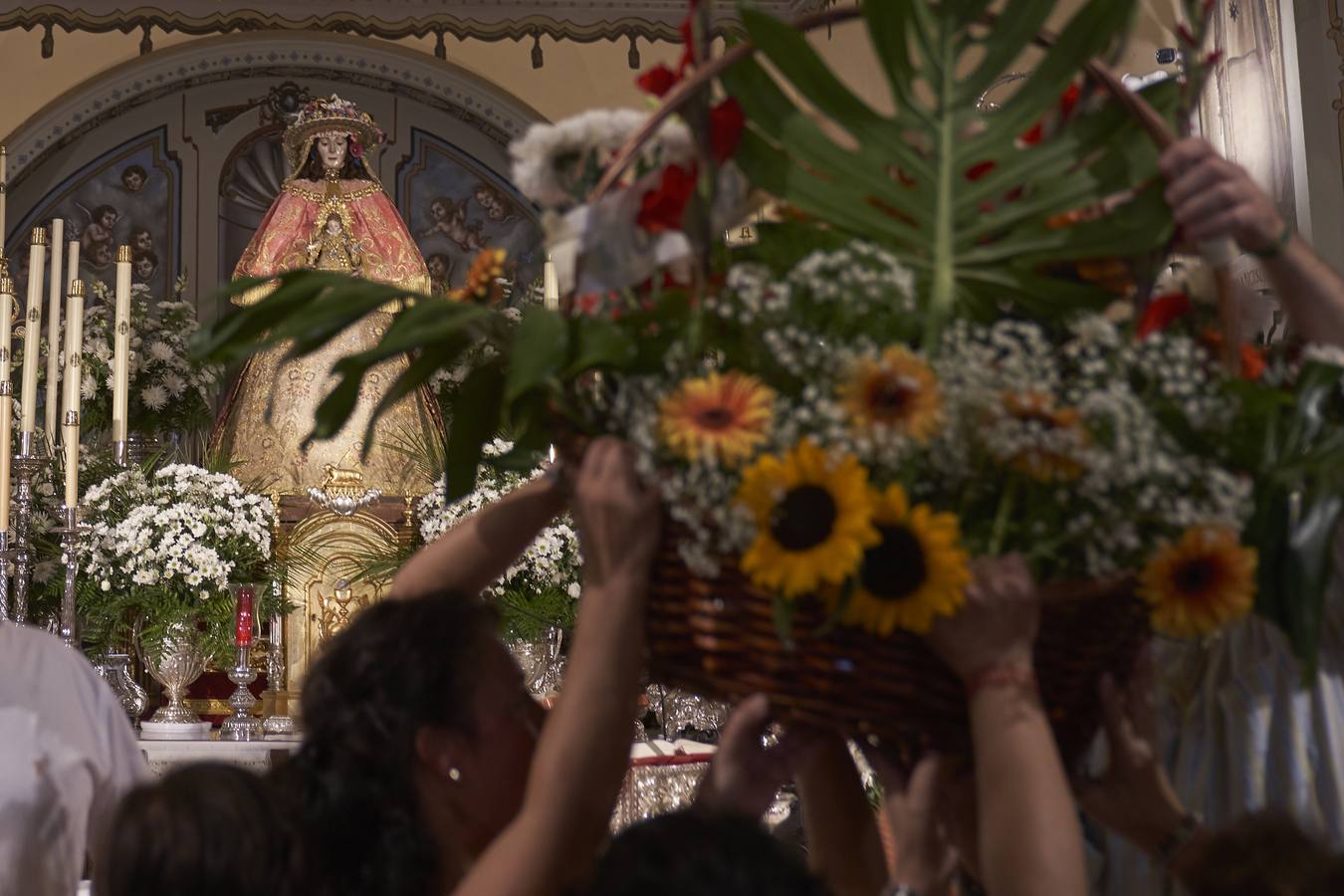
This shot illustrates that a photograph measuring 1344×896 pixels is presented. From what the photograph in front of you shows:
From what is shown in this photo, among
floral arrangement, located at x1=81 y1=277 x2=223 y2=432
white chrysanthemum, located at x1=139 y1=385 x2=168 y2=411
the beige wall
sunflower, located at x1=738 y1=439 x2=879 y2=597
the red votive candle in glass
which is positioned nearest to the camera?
sunflower, located at x1=738 y1=439 x2=879 y2=597

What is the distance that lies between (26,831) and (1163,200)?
1183mm

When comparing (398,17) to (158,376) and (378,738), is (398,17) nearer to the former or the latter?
(158,376)

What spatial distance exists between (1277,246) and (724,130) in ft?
1.41

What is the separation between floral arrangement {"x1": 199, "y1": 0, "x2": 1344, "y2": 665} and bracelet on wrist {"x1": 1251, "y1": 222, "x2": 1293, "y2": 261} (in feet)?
0.31

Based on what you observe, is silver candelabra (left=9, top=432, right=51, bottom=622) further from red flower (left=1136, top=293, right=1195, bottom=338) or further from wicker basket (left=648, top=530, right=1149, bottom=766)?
red flower (left=1136, top=293, right=1195, bottom=338)

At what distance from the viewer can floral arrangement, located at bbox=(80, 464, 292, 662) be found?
12.4 feet

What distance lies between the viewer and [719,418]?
3.11 feet

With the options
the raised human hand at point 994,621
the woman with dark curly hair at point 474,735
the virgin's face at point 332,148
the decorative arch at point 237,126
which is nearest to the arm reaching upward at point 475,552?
the woman with dark curly hair at point 474,735

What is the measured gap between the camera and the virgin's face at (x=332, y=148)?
17.7 ft

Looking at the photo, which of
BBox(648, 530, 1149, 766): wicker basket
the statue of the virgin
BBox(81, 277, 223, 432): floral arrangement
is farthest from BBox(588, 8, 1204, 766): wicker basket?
BBox(81, 277, 223, 432): floral arrangement

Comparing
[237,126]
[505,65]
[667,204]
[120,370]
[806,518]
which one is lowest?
[806,518]

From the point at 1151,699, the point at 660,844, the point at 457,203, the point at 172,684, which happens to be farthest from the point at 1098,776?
the point at 457,203

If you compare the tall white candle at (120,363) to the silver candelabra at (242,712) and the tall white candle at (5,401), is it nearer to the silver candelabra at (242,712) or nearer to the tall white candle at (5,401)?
the tall white candle at (5,401)

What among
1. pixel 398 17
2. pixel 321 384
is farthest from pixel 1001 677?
pixel 398 17
